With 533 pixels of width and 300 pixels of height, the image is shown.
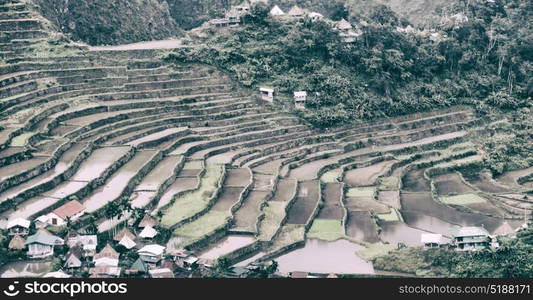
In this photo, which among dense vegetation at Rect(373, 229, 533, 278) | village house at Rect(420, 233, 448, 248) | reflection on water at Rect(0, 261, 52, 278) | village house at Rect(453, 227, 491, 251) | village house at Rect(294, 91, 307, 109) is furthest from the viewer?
village house at Rect(294, 91, 307, 109)

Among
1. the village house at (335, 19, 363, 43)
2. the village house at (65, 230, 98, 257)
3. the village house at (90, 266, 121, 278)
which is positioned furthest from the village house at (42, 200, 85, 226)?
the village house at (335, 19, 363, 43)

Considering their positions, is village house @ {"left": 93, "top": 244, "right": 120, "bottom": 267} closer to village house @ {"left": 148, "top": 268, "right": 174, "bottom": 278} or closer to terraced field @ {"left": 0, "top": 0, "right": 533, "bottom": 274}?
village house @ {"left": 148, "top": 268, "right": 174, "bottom": 278}

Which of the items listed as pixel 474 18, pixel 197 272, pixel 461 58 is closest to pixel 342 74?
pixel 461 58

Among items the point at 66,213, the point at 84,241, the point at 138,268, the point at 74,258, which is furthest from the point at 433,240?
the point at 66,213

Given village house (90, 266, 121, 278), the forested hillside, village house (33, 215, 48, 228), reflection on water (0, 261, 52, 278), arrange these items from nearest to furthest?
reflection on water (0, 261, 52, 278) < village house (90, 266, 121, 278) < village house (33, 215, 48, 228) < the forested hillside

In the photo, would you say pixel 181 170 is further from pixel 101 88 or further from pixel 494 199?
pixel 494 199

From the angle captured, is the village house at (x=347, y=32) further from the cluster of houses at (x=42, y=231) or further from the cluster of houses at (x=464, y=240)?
the cluster of houses at (x=42, y=231)
